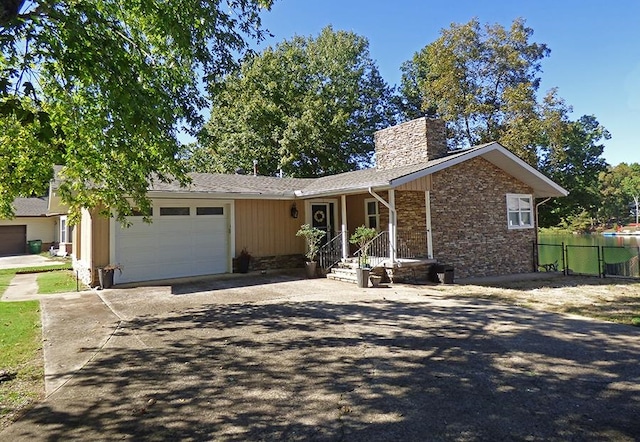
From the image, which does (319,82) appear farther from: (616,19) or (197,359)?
(197,359)

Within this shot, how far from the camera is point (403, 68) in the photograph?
101 feet

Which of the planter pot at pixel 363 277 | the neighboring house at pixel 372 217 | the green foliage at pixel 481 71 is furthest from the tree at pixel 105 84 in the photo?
the green foliage at pixel 481 71

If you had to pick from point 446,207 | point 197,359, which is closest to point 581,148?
point 446,207

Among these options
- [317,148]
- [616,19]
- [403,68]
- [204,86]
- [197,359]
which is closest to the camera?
[197,359]

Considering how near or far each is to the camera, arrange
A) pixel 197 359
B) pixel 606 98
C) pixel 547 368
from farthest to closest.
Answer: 1. pixel 606 98
2. pixel 197 359
3. pixel 547 368

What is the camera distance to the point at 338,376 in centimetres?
401

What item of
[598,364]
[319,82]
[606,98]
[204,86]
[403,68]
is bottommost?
[598,364]

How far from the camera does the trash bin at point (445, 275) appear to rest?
34.5 feet

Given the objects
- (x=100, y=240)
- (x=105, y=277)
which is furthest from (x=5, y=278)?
(x=105, y=277)

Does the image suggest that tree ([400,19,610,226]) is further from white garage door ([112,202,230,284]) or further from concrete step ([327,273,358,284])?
white garage door ([112,202,230,284])

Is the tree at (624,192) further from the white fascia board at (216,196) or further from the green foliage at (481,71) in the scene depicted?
the white fascia board at (216,196)

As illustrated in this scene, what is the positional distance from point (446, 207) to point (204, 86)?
7.62m

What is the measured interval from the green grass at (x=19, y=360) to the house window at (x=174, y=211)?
404cm

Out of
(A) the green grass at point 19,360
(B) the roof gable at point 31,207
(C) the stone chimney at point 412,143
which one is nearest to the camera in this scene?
(A) the green grass at point 19,360
